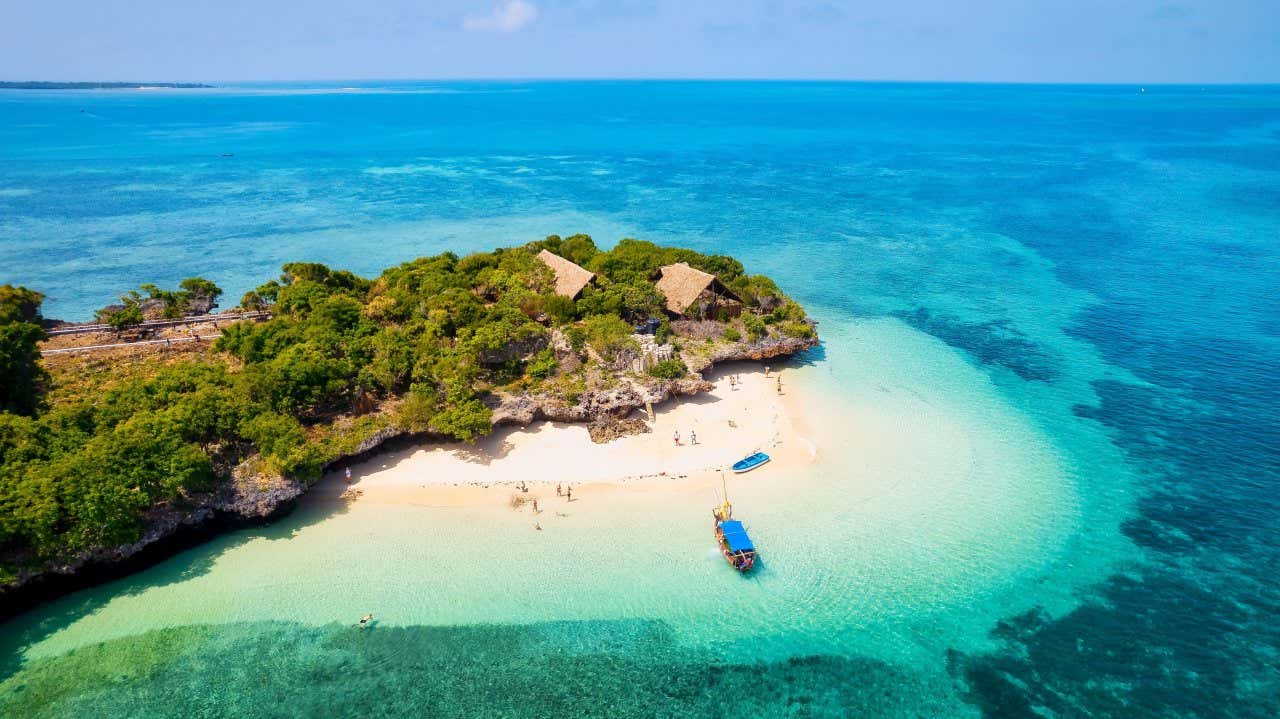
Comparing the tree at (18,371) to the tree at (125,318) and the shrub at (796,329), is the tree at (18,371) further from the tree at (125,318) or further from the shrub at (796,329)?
the shrub at (796,329)

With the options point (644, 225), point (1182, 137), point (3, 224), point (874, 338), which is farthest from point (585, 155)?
point (1182, 137)

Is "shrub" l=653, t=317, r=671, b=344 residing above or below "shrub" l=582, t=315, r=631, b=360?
below

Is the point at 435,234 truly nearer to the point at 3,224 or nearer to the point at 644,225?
the point at 644,225

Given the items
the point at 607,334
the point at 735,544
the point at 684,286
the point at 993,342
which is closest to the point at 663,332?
the point at 607,334

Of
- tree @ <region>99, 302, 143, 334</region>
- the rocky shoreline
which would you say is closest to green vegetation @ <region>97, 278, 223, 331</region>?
tree @ <region>99, 302, 143, 334</region>

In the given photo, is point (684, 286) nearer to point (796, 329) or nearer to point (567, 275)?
point (796, 329)

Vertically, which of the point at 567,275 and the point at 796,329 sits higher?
the point at 567,275

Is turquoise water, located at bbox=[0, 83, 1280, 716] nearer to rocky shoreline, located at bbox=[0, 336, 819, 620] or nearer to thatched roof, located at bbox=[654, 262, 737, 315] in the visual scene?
rocky shoreline, located at bbox=[0, 336, 819, 620]
